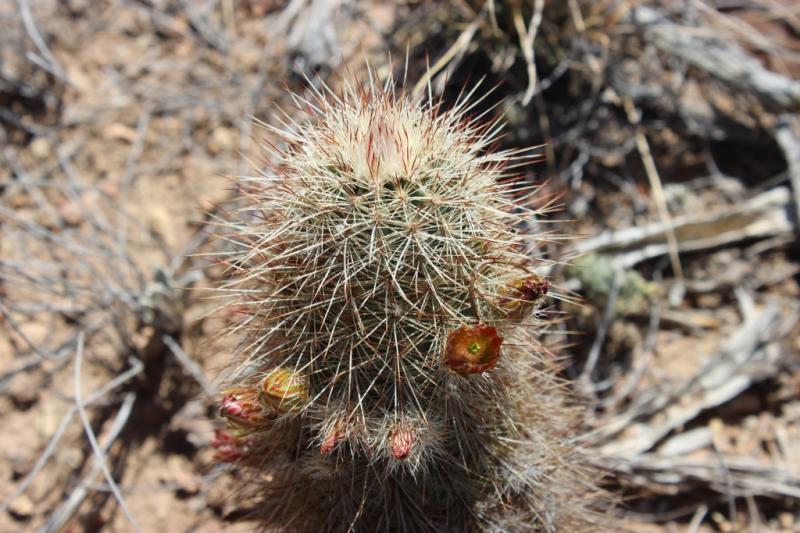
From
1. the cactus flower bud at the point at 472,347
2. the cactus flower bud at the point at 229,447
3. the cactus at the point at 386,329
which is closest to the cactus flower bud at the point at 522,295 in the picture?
the cactus at the point at 386,329

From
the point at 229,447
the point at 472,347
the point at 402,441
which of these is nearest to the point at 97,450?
the point at 229,447

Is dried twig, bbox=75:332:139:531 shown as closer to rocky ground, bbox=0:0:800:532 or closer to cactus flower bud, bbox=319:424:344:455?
rocky ground, bbox=0:0:800:532

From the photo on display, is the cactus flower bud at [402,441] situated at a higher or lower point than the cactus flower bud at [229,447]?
higher

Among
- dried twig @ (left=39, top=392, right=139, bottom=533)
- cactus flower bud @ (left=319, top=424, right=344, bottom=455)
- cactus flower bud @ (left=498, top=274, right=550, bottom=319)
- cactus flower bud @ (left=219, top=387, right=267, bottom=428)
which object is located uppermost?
cactus flower bud @ (left=498, top=274, right=550, bottom=319)

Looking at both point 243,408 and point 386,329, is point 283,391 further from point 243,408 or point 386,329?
point 386,329

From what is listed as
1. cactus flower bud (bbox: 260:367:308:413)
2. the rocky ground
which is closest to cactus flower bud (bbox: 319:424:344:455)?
cactus flower bud (bbox: 260:367:308:413)

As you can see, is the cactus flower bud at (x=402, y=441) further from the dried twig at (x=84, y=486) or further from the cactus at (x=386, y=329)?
the dried twig at (x=84, y=486)

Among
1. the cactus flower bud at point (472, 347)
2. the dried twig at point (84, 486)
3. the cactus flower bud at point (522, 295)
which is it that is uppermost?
the cactus flower bud at point (522, 295)
